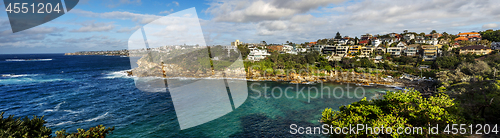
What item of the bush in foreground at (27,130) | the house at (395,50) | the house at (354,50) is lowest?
the bush in foreground at (27,130)

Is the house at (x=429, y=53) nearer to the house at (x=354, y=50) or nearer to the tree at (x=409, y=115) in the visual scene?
the house at (x=354, y=50)

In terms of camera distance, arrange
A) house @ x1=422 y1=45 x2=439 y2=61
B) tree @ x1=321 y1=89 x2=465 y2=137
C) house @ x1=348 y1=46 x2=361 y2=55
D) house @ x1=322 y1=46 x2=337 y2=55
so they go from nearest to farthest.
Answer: tree @ x1=321 y1=89 x2=465 y2=137
house @ x1=422 y1=45 x2=439 y2=61
house @ x1=348 y1=46 x2=361 y2=55
house @ x1=322 y1=46 x2=337 y2=55

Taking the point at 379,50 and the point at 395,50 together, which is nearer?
the point at 395,50

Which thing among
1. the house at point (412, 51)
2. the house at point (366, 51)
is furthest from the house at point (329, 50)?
the house at point (412, 51)

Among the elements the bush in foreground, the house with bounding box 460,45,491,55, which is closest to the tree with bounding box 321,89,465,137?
the bush in foreground

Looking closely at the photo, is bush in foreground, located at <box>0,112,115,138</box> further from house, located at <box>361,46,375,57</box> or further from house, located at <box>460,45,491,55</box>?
house, located at <box>460,45,491,55</box>

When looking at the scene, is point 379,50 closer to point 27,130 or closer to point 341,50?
point 341,50

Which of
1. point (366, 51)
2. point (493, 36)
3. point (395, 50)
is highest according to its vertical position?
point (493, 36)

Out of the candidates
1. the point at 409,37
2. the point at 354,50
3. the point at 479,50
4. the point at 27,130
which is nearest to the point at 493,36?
the point at 409,37

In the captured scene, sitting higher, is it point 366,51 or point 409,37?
point 409,37

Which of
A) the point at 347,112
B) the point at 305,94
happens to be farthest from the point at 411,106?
the point at 305,94

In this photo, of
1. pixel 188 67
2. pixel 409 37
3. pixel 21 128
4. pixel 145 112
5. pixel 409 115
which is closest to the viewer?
pixel 21 128
